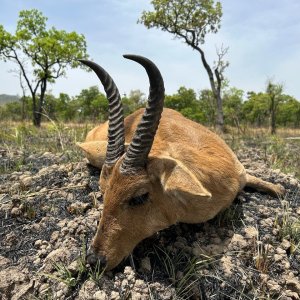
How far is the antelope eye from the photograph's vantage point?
129 inches

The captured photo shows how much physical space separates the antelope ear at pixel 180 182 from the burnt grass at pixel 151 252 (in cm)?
81

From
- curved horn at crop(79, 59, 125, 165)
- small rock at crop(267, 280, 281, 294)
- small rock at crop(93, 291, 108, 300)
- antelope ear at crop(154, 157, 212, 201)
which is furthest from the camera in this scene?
curved horn at crop(79, 59, 125, 165)

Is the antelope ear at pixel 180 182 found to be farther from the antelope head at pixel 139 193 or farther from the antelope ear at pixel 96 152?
the antelope ear at pixel 96 152

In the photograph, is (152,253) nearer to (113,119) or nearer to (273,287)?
(273,287)

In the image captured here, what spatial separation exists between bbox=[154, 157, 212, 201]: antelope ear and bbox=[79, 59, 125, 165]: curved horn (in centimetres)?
55

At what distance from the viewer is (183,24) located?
28.7 m

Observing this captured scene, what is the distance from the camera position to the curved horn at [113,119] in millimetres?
3582

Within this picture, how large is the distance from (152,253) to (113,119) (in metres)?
1.46

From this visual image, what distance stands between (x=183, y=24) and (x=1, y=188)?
26.1m

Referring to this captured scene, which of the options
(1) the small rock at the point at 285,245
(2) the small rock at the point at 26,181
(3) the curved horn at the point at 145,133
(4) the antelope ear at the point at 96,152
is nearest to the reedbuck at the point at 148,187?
(3) the curved horn at the point at 145,133

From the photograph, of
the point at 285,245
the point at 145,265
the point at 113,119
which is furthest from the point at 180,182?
the point at 285,245

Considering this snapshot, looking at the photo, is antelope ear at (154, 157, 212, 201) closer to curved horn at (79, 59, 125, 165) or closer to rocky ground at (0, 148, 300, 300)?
curved horn at (79, 59, 125, 165)

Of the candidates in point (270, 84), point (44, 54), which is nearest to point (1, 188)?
point (44, 54)

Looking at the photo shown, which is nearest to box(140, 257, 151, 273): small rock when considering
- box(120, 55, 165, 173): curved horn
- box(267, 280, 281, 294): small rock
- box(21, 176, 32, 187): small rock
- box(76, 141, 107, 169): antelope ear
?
box(120, 55, 165, 173): curved horn
